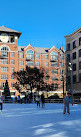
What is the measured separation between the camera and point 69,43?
A: 5322 centimetres

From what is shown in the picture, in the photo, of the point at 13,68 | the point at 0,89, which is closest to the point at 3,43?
A: the point at 13,68

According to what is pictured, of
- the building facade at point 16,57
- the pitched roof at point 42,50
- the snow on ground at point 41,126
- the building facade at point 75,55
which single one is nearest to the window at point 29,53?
the building facade at point 16,57

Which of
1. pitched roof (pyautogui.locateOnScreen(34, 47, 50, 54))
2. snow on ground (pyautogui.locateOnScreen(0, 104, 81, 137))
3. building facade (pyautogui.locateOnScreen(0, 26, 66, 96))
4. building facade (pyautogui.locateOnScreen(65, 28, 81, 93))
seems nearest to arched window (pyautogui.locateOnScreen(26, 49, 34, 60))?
building facade (pyautogui.locateOnScreen(0, 26, 66, 96))

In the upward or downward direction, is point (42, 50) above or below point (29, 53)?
above

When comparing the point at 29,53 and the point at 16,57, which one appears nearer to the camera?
the point at 16,57

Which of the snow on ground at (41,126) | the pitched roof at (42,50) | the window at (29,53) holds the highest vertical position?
the pitched roof at (42,50)

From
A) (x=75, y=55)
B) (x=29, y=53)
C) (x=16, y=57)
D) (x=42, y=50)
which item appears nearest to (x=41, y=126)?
(x=75, y=55)

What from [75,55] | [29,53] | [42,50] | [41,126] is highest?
[42,50]

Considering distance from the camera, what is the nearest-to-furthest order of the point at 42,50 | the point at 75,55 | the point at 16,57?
the point at 75,55, the point at 16,57, the point at 42,50

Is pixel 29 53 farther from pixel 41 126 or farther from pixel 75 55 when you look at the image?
pixel 41 126

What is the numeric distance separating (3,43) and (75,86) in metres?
33.5

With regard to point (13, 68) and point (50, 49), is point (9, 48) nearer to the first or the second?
point (13, 68)

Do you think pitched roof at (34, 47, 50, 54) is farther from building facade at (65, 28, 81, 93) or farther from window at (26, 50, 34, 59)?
building facade at (65, 28, 81, 93)

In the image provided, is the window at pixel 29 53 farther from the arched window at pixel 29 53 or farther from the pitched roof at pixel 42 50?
the pitched roof at pixel 42 50
